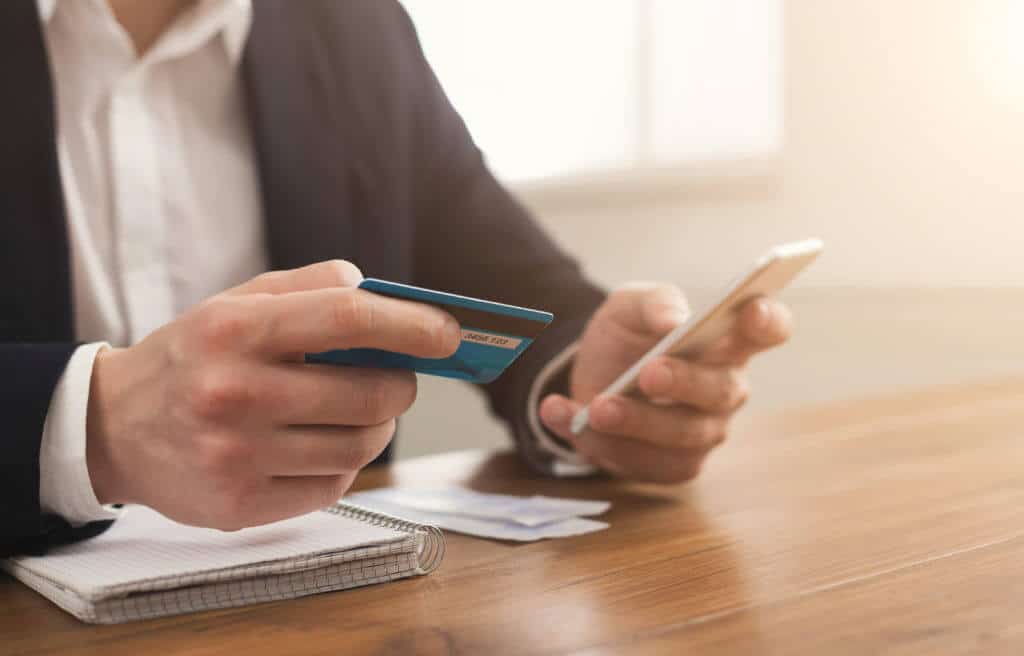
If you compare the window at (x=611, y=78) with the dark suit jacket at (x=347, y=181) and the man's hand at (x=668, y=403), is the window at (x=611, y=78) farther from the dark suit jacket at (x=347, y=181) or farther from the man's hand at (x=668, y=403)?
the man's hand at (x=668, y=403)

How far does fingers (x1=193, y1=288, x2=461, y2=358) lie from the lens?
1.65 feet

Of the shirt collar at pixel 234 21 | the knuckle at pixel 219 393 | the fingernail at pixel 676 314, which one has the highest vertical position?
the shirt collar at pixel 234 21

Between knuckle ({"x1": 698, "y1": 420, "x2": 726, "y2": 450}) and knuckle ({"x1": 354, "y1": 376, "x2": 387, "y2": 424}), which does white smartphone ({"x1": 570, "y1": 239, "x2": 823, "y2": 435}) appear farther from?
knuckle ({"x1": 354, "y1": 376, "x2": 387, "y2": 424})

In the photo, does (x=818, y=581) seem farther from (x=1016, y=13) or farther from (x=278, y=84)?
(x=1016, y=13)

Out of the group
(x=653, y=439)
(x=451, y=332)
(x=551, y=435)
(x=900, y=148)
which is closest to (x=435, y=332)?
(x=451, y=332)

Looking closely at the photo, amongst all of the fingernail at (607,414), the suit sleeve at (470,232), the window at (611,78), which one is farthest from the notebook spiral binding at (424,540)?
the window at (611,78)

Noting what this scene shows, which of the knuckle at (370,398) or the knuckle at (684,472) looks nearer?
the knuckle at (370,398)

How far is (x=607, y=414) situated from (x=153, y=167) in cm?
56

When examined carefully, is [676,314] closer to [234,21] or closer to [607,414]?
[607,414]

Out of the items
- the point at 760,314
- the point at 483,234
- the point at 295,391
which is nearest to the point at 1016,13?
the point at 483,234

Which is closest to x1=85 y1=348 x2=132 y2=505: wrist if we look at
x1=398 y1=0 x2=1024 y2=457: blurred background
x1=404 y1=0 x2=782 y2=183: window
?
x1=398 y1=0 x2=1024 y2=457: blurred background

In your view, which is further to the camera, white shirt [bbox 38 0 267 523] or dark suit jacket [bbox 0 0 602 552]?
white shirt [bbox 38 0 267 523]

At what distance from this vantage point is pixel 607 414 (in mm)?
882

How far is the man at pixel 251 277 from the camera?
1.80 feet
